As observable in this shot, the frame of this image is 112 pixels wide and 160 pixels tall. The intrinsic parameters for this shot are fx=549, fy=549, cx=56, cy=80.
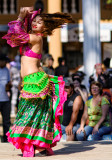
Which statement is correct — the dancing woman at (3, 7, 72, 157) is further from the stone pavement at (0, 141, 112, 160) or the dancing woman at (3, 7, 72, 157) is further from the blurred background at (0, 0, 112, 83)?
the blurred background at (0, 0, 112, 83)

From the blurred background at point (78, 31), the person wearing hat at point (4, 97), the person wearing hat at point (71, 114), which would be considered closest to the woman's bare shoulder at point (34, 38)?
the blurred background at point (78, 31)

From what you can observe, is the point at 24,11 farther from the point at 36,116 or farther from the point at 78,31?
the point at 78,31

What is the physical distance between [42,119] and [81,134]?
258 centimetres

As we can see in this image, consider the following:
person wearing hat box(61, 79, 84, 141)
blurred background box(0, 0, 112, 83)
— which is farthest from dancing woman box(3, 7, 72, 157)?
person wearing hat box(61, 79, 84, 141)

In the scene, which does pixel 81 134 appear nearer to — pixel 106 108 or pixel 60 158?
pixel 106 108

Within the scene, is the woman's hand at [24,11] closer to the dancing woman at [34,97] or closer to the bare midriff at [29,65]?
the dancing woman at [34,97]

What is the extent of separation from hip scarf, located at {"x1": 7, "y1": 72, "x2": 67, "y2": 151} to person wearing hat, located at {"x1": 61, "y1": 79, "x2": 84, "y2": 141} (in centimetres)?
239

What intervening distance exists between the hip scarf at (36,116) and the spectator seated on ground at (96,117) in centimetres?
240

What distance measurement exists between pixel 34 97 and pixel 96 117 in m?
2.96

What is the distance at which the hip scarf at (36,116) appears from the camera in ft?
21.6

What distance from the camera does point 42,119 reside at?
667cm

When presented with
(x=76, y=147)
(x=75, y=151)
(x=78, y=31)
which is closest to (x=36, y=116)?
(x=75, y=151)

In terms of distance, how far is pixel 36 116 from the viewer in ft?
21.7

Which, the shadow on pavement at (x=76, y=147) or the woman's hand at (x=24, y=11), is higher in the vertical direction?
the woman's hand at (x=24, y=11)
